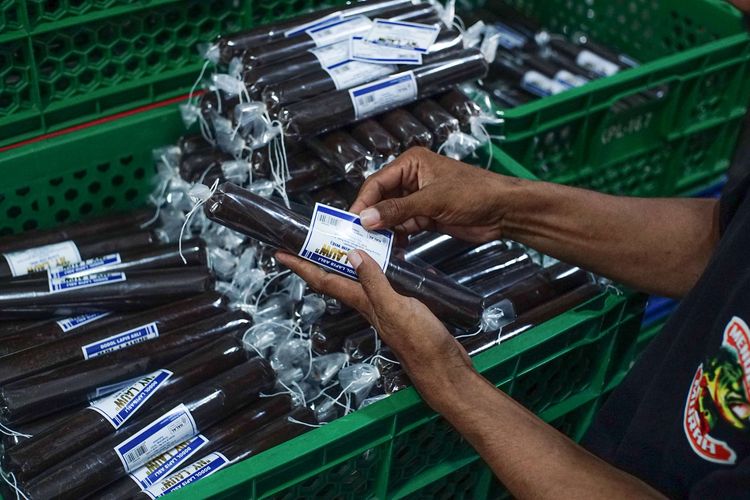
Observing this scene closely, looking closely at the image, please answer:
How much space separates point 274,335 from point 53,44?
1046 millimetres

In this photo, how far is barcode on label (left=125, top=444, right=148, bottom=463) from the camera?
1.92m

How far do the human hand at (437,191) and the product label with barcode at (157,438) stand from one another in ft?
1.90

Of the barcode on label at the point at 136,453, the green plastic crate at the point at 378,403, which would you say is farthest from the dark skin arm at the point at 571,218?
the barcode on label at the point at 136,453

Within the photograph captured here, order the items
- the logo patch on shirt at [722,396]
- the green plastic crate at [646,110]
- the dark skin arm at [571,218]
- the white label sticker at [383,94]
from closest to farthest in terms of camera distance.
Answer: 1. the logo patch on shirt at [722,396]
2. the dark skin arm at [571,218]
3. the white label sticker at [383,94]
4. the green plastic crate at [646,110]

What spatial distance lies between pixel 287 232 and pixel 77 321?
24.8 inches

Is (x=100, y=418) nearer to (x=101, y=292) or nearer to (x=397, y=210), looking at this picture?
(x=101, y=292)

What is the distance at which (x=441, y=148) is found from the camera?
249 cm

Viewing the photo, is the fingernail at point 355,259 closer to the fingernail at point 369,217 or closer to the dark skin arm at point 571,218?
the fingernail at point 369,217

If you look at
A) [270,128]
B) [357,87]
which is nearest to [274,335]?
[270,128]

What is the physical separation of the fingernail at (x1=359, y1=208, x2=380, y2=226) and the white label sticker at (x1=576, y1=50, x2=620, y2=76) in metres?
1.65

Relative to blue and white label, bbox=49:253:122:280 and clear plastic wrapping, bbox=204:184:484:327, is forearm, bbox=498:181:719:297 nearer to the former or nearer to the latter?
clear plastic wrapping, bbox=204:184:484:327

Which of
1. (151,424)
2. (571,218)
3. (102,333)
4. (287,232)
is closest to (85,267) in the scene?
(102,333)

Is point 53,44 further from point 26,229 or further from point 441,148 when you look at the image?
point 441,148

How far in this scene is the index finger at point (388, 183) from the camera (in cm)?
205
